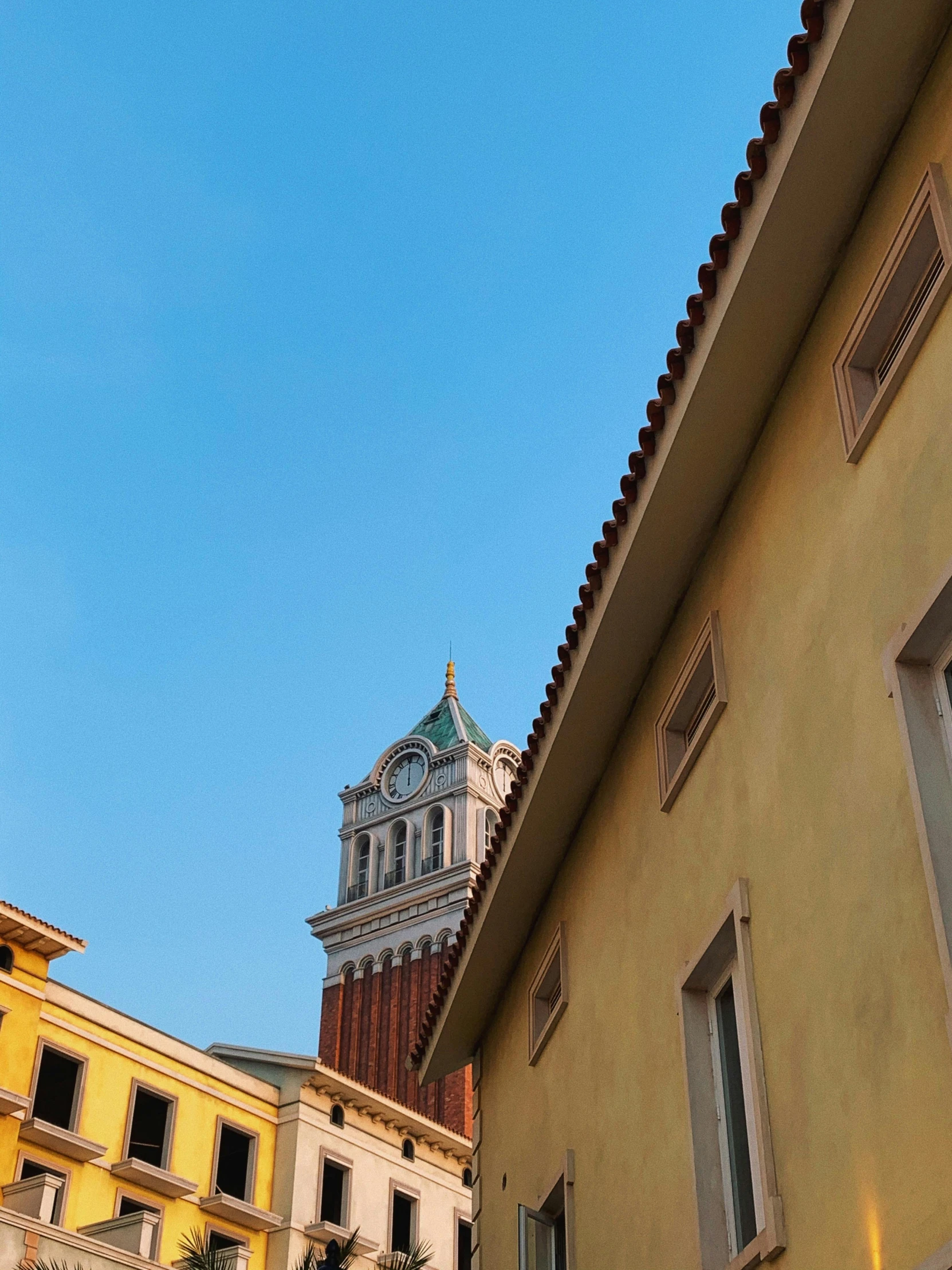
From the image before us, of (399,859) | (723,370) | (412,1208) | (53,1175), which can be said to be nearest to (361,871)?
(399,859)

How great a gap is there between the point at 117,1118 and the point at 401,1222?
26.9ft

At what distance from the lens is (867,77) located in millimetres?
7773

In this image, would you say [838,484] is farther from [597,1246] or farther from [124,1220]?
[124,1220]

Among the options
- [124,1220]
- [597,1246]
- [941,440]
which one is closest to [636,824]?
[597,1246]

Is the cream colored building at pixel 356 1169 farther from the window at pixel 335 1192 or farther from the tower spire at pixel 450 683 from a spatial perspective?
the tower spire at pixel 450 683

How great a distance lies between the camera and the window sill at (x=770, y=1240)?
766 centimetres

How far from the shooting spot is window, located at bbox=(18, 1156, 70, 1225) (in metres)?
25.0

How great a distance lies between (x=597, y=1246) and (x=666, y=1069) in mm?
1956

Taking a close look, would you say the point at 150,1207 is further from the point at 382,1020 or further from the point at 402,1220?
the point at 382,1020

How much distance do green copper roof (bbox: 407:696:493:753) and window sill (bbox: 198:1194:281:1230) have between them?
38697mm

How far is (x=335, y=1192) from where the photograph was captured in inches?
1213

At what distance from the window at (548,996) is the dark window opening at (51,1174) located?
14186 millimetres

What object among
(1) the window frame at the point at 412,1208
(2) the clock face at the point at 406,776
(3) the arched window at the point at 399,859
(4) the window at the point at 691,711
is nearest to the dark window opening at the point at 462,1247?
(1) the window frame at the point at 412,1208

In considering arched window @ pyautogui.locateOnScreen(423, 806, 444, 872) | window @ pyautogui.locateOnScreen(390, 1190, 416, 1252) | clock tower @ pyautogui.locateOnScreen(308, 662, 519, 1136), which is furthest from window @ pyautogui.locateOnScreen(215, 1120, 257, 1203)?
arched window @ pyautogui.locateOnScreen(423, 806, 444, 872)
